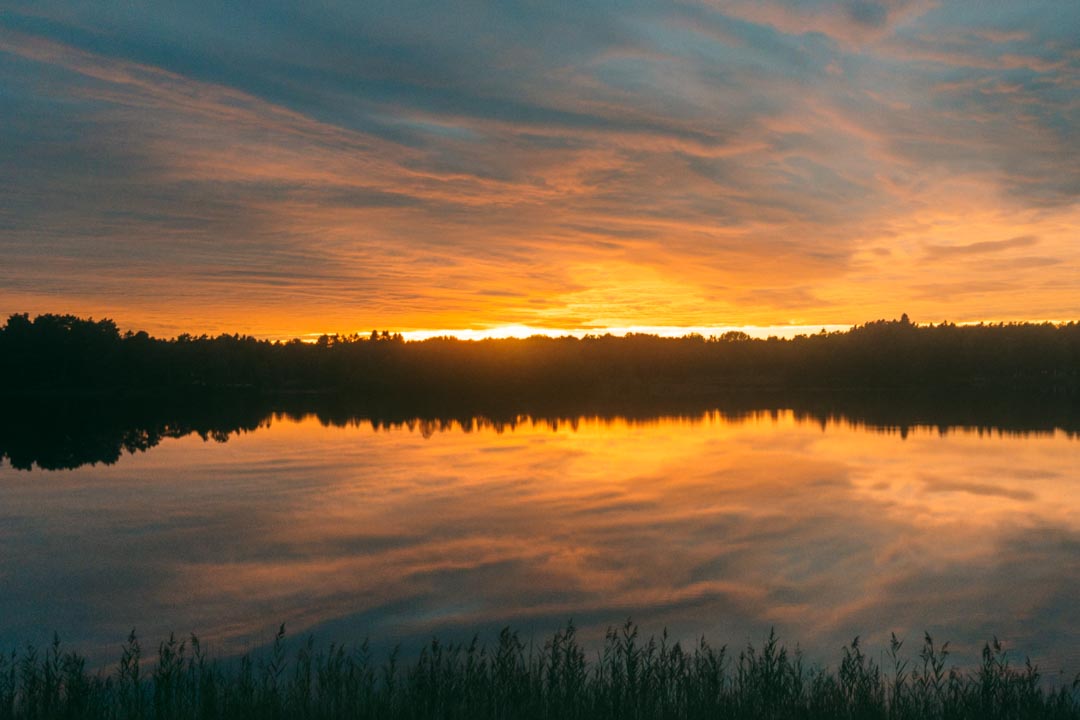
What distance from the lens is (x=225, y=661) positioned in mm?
13461

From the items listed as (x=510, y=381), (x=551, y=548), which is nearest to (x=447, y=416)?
(x=510, y=381)

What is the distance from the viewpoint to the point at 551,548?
2172 centimetres

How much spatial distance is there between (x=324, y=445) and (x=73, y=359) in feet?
260

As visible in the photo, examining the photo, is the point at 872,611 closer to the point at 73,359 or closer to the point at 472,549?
the point at 472,549

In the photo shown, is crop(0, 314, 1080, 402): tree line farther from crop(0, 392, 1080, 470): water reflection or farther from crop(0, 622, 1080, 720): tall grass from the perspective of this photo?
crop(0, 622, 1080, 720): tall grass

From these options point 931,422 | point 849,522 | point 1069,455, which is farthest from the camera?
point 931,422

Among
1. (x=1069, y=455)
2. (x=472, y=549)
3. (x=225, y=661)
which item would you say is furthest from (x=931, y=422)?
(x=225, y=661)

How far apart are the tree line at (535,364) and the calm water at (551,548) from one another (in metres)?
67.8

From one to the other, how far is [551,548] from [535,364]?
343 ft

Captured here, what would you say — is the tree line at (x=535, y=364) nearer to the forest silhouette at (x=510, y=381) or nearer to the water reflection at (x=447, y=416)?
the forest silhouette at (x=510, y=381)

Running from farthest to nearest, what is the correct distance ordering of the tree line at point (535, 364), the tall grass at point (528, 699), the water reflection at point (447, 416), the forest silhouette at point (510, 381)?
the tree line at point (535, 364)
the forest silhouette at point (510, 381)
the water reflection at point (447, 416)
the tall grass at point (528, 699)

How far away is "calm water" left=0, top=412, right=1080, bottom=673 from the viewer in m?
15.7

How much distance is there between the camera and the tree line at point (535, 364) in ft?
366

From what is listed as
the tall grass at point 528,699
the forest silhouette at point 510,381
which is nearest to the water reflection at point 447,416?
the forest silhouette at point 510,381
